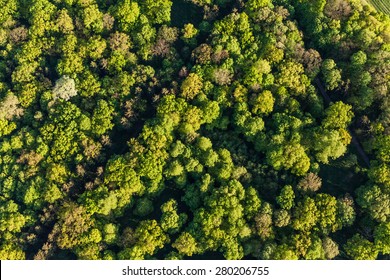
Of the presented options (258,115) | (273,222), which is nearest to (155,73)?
(258,115)

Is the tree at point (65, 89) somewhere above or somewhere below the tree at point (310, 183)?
below

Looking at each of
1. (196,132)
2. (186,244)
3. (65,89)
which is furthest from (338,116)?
(65,89)

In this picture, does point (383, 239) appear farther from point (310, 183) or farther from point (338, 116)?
point (338, 116)

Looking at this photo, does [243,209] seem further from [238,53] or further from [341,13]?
[341,13]

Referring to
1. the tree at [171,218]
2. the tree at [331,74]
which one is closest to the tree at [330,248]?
the tree at [171,218]

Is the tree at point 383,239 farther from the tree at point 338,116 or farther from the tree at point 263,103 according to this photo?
the tree at point 263,103

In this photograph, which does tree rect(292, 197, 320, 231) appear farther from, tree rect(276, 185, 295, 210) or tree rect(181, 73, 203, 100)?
tree rect(181, 73, 203, 100)

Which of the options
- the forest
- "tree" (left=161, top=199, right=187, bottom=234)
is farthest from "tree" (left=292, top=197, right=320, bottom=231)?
"tree" (left=161, top=199, right=187, bottom=234)

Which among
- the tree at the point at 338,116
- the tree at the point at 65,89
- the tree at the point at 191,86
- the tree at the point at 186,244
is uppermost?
the tree at the point at 338,116
